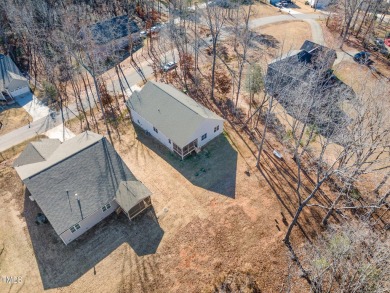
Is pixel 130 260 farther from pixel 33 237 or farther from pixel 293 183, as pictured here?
pixel 293 183

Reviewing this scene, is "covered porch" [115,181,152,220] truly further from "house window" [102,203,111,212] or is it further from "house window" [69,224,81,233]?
"house window" [69,224,81,233]

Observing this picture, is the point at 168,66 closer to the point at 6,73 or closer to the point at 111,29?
the point at 111,29

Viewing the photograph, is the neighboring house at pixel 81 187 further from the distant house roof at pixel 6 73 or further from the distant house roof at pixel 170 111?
the distant house roof at pixel 6 73

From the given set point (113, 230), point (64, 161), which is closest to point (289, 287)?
point (113, 230)

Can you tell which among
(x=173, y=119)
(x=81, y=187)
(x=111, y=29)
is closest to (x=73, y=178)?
(x=81, y=187)

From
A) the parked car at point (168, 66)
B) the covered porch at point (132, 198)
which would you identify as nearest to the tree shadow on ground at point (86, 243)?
the covered porch at point (132, 198)

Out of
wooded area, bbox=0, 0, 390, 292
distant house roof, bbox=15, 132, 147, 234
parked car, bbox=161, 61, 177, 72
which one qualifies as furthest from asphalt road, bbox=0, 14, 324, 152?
distant house roof, bbox=15, 132, 147, 234
